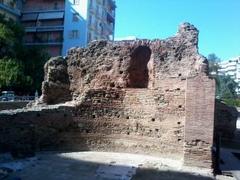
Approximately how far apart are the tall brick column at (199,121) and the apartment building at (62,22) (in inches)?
1216

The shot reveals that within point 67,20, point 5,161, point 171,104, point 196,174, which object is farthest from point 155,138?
point 67,20

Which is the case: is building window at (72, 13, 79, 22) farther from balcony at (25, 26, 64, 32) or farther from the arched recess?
the arched recess

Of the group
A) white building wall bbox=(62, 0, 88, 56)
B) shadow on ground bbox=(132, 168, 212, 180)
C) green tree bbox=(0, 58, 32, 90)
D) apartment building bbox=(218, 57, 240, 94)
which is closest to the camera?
shadow on ground bbox=(132, 168, 212, 180)

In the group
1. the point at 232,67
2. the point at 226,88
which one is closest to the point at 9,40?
the point at 226,88

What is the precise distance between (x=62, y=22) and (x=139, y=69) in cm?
3097

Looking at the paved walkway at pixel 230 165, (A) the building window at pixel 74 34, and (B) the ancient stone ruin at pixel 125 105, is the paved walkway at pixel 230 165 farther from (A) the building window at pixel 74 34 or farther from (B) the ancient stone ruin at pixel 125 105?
(A) the building window at pixel 74 34

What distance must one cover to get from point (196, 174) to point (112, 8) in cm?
4161

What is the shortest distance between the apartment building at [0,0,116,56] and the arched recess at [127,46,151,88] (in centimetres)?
2801

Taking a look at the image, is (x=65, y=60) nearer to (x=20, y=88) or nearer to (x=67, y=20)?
(x=20, y=88)

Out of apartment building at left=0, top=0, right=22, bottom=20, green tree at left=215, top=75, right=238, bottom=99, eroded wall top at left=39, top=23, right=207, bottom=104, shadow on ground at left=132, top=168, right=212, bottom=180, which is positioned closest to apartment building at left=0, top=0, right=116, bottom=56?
apartment building at left=0, top=0, right=22, bottom=20

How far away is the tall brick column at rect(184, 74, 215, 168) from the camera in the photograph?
995 centimetres

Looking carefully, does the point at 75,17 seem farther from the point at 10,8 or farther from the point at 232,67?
the point at 232,67

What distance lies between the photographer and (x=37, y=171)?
9305mm

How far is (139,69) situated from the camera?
13.0m
